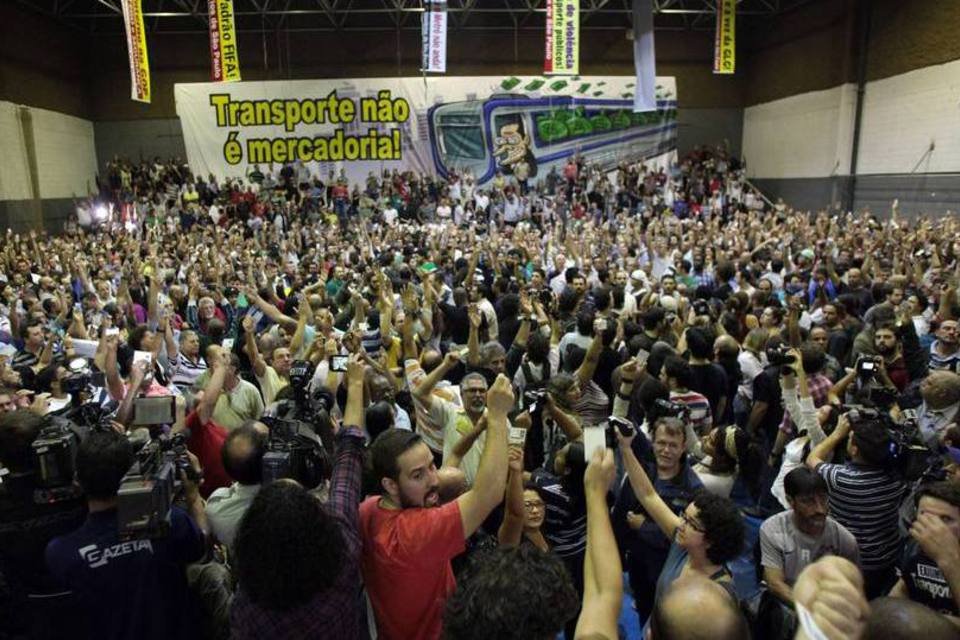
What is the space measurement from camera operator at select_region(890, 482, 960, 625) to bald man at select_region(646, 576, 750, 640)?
0.76 meters

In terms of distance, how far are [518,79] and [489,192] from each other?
3.63 meters

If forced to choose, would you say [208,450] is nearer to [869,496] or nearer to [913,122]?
[869,496]

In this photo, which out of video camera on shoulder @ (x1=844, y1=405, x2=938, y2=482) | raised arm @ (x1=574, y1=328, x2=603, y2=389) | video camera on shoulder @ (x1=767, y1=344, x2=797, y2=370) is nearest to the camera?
video camera on shoulder @ (x1=844, y1=405, x2=938, y2=482)

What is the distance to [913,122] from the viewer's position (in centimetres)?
1434

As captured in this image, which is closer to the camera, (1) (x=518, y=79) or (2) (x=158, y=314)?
(2) (x=158, y=314)

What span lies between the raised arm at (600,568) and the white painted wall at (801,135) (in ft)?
59.2

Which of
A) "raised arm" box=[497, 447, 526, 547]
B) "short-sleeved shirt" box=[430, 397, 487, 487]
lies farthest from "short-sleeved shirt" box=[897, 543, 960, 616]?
"short-sleeved shirt" box=[430, 397, 487, 487]

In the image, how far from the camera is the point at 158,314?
17.5 ft

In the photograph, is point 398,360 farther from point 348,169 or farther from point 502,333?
point 348,169

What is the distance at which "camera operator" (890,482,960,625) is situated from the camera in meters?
1.79

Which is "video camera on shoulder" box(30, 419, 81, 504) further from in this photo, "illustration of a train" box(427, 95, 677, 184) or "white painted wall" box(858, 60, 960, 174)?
"illustration of a train" box(427, 95, 677, 184)

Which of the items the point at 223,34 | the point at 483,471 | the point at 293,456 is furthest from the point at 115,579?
the point at 223,34

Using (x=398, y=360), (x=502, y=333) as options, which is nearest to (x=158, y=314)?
(x=398, y=360)

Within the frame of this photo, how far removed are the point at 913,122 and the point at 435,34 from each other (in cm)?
1096
